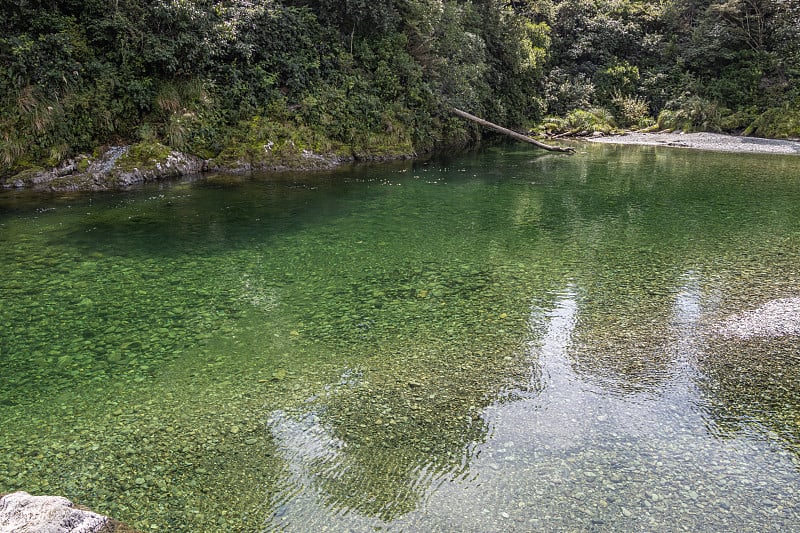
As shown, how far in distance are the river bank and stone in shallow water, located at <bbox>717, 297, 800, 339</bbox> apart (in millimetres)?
20257

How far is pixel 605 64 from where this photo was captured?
124 feet

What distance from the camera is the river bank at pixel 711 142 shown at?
2456 centimetres

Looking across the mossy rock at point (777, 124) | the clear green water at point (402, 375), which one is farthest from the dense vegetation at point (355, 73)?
the clear green water at point (402, 375)

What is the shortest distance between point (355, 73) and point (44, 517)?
839 inches

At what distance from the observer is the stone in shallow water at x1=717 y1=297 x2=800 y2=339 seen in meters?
6.42

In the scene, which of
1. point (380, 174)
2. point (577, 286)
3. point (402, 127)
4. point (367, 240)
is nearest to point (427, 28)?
point (402, 127)

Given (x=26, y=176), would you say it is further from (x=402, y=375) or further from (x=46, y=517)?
(x=46, y=517)

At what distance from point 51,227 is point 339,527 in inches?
406

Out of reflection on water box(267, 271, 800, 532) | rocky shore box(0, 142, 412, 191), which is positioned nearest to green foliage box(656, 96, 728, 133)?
rocky shore box(0, 142, 412, 191)

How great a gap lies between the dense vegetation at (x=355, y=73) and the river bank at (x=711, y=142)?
185 cm

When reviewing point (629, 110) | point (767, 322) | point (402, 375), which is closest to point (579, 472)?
point (402, 375)

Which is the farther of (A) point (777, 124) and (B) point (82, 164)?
(A) point (777, 124)

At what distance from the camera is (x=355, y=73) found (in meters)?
22.2

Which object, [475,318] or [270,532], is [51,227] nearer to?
[475,318]
